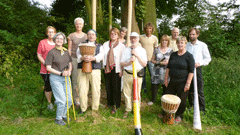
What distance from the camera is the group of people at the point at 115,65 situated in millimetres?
3238

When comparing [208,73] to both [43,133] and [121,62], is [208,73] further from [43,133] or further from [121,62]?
[43,133]

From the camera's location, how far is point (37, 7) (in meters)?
7.87

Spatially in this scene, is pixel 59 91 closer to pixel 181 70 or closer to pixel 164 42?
pixel 181 70

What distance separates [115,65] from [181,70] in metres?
1.50

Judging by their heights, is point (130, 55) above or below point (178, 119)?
above

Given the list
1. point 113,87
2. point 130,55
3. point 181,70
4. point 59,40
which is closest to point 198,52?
point 181,70

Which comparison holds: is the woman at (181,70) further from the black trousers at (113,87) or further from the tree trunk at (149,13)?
the tree trunk at (149,13)

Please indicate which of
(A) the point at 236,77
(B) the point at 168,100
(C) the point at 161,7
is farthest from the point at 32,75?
(C) the point at 161,7

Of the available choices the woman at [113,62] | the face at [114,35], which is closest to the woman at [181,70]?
the woman at [113,62]

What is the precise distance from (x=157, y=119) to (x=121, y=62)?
1595 millimetres

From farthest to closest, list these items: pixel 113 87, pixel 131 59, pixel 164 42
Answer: pixel 164 42 → pixel 113 87 → pixel 131 59

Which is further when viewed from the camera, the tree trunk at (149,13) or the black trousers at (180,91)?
the tree trunk at (149,13)

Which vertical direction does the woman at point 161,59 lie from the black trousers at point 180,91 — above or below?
above

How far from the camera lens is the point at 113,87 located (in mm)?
3957
